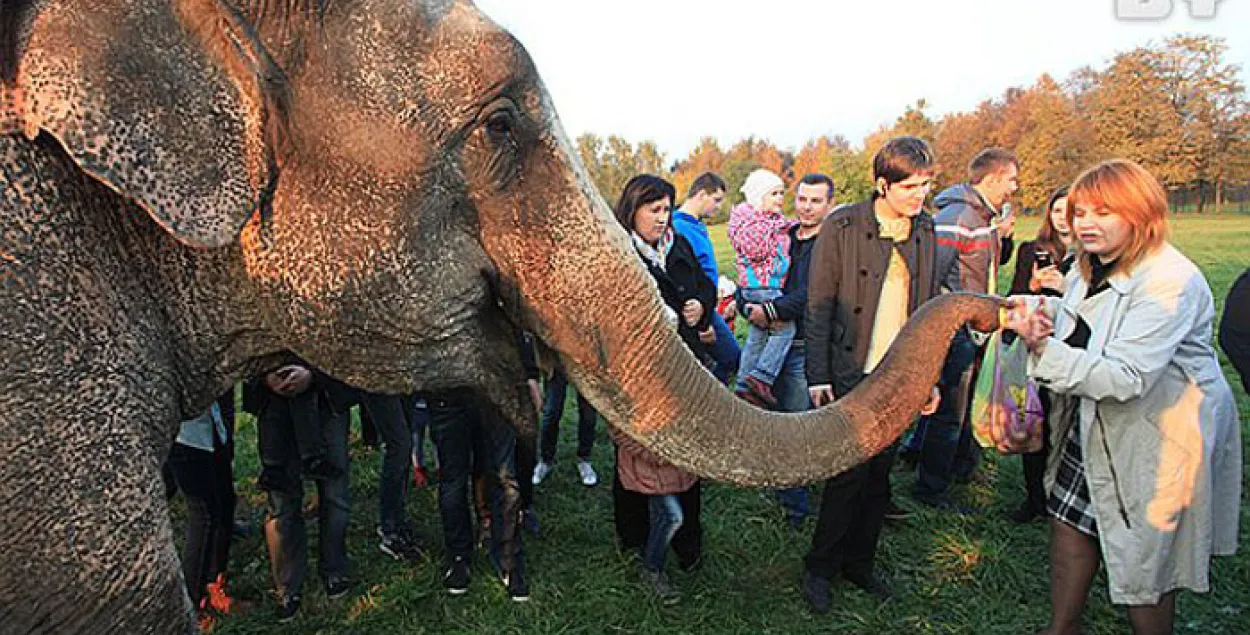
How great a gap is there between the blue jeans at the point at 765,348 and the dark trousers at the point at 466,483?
6.74 feet

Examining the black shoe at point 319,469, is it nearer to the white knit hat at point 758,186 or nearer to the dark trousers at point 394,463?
the dark trousers at point 394,463

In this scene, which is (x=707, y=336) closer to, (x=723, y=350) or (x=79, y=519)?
(x=723, y=350)

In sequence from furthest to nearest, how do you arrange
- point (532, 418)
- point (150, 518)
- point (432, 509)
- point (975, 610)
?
point (432, 509) → point (975, 610) → point (532, 418) → point (150, 518)

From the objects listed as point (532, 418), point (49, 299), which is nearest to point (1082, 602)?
point (532, 418)

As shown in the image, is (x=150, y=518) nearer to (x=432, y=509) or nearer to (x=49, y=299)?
(x=49, y=299)

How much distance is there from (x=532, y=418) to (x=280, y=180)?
0.82m

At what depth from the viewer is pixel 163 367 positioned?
4.66 ft

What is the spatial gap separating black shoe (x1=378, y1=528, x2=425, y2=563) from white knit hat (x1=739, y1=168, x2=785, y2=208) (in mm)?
4079

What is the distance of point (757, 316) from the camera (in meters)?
5.52

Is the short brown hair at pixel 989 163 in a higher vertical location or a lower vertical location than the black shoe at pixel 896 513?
higher

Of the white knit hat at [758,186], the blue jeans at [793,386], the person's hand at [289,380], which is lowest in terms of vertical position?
the blue jeans at [793,386]

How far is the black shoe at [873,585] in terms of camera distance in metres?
4.30

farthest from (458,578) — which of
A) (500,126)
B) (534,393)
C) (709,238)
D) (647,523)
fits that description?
(500,126)

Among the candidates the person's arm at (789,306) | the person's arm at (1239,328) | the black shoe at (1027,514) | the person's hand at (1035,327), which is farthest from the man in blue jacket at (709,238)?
Result: the person's arm at (1239,328)
